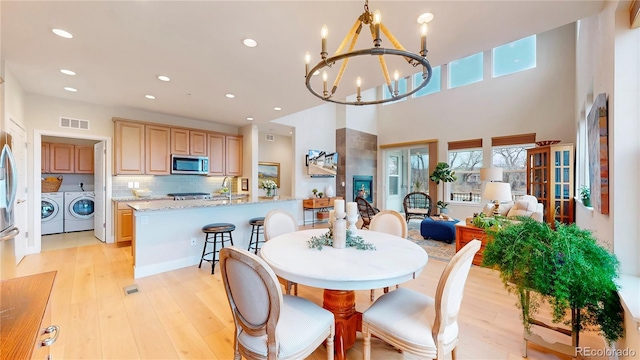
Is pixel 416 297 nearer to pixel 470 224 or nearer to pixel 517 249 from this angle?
pixel 517 249

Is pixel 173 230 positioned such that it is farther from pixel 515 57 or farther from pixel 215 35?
pixel 515 57

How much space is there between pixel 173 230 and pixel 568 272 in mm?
3941

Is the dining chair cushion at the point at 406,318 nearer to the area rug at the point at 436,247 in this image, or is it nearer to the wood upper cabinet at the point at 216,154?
the area rug at the point at 436,247

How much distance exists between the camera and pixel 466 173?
663 centimetres

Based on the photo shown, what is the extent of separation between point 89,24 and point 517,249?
375 cm

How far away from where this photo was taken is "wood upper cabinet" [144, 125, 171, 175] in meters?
4.81

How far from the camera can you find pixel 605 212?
5.81 ft

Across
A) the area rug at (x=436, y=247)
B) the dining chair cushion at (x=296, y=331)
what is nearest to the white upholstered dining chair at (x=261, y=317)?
the dining chair cushion at (x=296, y=331)

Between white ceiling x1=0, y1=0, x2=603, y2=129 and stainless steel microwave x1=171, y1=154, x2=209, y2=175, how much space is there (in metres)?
1.80

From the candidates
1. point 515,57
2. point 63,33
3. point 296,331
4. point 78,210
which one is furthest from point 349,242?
point 515,57

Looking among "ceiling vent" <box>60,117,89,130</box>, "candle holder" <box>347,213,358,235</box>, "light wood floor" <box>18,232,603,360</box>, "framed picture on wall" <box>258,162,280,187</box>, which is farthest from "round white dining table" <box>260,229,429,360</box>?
"framed picture on wall" <box>258,162,280,187</box>

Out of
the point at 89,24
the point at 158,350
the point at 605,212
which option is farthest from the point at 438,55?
the point at 158,350

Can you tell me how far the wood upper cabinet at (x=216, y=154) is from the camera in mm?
5641

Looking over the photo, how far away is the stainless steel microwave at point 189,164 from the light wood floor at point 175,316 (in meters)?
2.22
